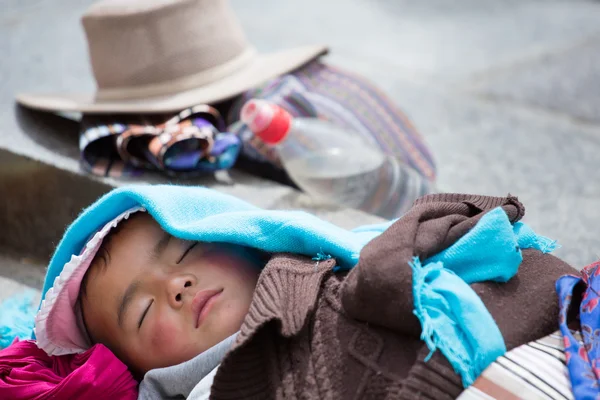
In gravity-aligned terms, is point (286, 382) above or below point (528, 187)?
above

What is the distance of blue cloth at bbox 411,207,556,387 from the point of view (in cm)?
93

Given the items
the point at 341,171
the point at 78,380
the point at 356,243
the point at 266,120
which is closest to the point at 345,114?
the point at 341,171

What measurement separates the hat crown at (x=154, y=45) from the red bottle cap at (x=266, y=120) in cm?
34

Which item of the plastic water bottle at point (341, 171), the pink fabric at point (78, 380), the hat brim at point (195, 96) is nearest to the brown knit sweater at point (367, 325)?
the pink fabric at point (78, 380)

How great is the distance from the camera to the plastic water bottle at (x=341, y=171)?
6.04 feet

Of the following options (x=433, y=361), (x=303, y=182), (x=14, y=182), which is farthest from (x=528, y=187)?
(x=14, y=182)

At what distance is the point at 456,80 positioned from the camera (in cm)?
300

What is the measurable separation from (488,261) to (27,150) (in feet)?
4.46

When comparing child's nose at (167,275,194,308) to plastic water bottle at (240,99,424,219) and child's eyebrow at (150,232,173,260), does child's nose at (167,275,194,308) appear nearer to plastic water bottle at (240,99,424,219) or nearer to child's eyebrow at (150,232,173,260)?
child's eyebrow at (150,232,173,260)

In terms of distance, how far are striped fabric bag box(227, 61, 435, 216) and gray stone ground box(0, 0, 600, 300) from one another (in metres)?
0.12

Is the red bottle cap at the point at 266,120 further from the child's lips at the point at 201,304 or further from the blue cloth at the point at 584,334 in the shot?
the blue cloth at the point at 584,334

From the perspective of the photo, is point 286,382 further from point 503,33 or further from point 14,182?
point 503,33

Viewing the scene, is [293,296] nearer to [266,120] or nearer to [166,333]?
[166,333]

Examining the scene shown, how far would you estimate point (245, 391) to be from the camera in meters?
1.01
